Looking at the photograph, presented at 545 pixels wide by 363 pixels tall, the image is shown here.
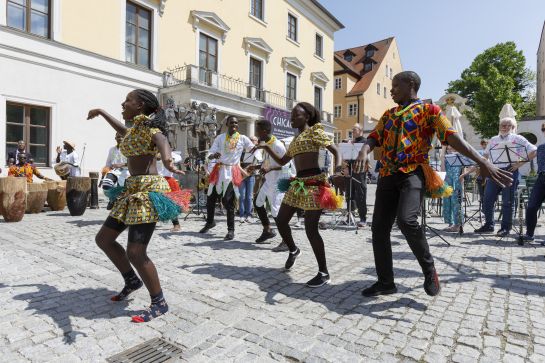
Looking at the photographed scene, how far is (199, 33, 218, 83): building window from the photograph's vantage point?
60.0ft

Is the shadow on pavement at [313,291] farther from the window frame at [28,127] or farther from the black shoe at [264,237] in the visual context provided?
the window frame at [28,127]

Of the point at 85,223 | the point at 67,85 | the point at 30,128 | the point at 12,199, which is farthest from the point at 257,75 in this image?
the point at 12,199

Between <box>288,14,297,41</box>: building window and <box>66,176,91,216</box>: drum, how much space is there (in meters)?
20.1

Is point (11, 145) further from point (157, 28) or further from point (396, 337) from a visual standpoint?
point (396, 337)

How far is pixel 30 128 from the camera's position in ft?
41.3

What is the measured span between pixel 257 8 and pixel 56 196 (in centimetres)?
1729

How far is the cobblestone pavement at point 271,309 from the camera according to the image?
255 centimetres

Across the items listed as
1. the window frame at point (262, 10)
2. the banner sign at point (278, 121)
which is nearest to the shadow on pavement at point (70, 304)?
the banner sign at point (278, 121)

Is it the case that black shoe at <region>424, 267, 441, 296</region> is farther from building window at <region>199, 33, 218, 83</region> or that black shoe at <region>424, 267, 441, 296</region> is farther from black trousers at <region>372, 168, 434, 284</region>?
building window at <region>199, 33, 218, 83</region>

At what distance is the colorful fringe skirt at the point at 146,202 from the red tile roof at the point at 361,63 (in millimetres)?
39690

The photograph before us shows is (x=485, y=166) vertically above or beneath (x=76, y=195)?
above

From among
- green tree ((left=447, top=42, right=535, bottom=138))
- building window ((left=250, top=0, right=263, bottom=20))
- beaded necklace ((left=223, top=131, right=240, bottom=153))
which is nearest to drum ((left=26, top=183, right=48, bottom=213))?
beaded necklace ((left=223, top=131, right=240, bottom=153))

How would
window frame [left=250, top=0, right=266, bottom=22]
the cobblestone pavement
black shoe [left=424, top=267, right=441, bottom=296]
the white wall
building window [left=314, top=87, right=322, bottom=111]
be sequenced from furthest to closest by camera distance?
building window [left=314, top=87, right=322, bottom=111]
window frame [left=250, top=0, right=266, bottom=22]
the white wall
black shoe [left=424, top=267, right=441, bottom=296]
the cobblestone pavement

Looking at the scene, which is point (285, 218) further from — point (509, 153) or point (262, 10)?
point (262, 10)
